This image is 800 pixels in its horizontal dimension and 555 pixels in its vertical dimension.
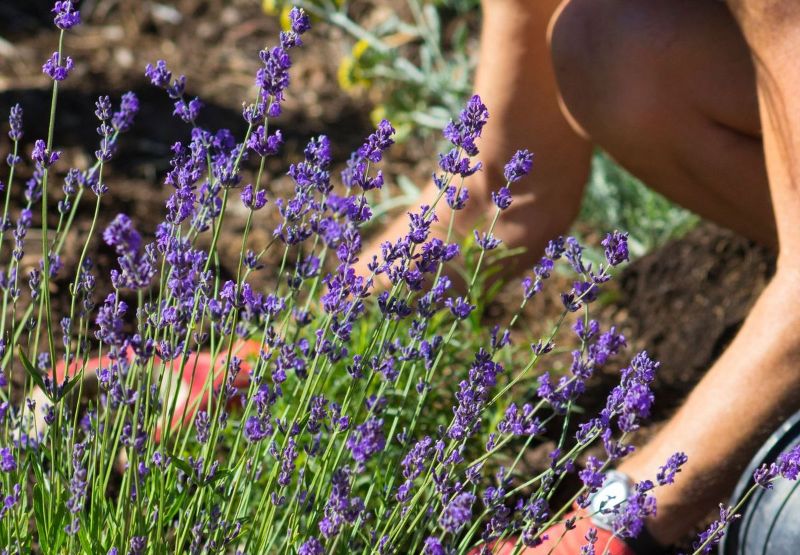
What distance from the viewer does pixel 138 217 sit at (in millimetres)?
2953

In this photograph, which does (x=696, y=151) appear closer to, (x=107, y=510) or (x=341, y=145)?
(x=107, y=510)

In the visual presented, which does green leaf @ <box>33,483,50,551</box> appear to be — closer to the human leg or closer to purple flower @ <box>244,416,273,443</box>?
purple flower @ <box>244,416,273,443</box>

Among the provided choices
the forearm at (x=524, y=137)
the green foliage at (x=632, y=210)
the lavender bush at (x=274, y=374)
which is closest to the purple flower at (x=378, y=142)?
the lavender bush at (x=274, y=374)

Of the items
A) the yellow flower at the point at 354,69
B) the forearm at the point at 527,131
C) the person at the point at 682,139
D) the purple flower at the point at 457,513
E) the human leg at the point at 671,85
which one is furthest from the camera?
the yellow flower at the point at 354,69

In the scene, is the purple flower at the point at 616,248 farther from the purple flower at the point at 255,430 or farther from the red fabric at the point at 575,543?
the red fabric at the point at 575,543

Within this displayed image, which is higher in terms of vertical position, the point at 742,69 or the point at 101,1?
the point at 101,1

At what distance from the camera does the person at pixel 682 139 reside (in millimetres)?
1666

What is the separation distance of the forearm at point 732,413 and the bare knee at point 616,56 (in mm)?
535

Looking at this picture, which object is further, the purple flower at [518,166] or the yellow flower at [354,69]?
the yellow flower at [354,69]

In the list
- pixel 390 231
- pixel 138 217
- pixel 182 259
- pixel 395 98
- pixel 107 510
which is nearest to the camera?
pixel 182 259

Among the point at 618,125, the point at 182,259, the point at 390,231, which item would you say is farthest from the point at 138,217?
the point at 182,259

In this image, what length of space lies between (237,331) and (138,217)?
1.60 m

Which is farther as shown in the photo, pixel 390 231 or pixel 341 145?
pixel 341 145

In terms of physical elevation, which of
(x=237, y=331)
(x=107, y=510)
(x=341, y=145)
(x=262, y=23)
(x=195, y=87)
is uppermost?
(x=262, y=23)
